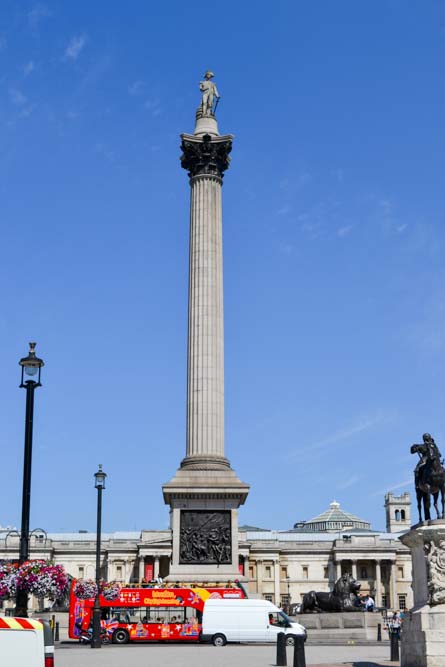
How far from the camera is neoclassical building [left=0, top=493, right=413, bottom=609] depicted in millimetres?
141625

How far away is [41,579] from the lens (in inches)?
1051

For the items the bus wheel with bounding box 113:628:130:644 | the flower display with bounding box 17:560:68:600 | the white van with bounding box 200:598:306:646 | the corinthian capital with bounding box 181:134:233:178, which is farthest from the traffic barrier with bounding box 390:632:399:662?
the corinthian capital with bounding box 181:134:233:178

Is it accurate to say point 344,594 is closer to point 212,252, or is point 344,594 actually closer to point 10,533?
point 212,252

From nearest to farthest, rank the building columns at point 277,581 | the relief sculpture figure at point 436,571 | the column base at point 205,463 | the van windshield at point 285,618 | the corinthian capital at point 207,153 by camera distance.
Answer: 1. the relief sculpture figure at point 436,571
2. the van windshield at point 285,618
3. the column base at point 205,463
4. the corinthian capital at point 207,153
5. the building columns at point 277,581

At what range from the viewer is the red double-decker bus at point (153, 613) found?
1788 inches

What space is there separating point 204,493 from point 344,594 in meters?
9.21

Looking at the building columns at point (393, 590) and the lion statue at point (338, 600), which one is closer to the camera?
the lion statue at point (338, 600)

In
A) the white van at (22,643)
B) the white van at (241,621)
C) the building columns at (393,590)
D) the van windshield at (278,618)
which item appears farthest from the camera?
the building columns at (393,590)

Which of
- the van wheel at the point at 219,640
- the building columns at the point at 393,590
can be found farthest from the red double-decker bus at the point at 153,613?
the building columns at the point at 393,590

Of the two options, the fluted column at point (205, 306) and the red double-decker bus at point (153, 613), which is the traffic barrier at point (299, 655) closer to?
the red double-decker bus at point (153, 613)

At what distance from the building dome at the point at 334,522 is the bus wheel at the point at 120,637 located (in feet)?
454

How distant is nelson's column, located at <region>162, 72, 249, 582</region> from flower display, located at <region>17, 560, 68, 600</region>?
878 inches

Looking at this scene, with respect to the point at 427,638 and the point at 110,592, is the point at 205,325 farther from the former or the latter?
the point at 427,638

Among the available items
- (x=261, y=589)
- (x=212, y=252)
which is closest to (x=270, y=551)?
(x=261, y=589)
